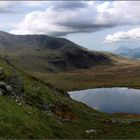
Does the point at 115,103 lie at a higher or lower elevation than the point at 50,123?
lower

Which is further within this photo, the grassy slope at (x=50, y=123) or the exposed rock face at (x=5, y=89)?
the exposed rock face at (x=5, y=89)

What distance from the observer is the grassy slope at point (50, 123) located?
46656mm

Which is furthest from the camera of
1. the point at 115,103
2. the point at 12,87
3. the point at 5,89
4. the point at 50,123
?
the point at 115,103

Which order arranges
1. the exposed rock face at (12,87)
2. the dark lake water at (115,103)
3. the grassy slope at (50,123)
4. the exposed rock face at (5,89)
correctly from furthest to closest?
the dark lake water at (115,103) < the exposed rock face at (12,87) < the exposed rock face at (5,89) < the grassy slope at (50,123)

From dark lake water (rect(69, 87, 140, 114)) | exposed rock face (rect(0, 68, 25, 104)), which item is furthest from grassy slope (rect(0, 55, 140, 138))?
dark lake water (rect(69, 87, 140, 114))

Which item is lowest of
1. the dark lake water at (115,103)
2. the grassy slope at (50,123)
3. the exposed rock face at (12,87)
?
the dark lake water at (115,103)

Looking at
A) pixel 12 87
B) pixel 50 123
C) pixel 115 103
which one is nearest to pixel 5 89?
pixel 12 87

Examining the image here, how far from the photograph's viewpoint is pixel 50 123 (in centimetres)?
5591

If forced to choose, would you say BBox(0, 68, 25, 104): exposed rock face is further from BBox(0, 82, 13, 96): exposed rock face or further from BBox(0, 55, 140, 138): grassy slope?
BBox(0, 55, 140, 138): grassy slope

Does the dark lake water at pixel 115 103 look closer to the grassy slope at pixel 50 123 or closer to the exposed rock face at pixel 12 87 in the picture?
the grassy slope at pixel 50 123

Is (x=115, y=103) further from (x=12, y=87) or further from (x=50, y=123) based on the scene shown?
(x=50, y=123)

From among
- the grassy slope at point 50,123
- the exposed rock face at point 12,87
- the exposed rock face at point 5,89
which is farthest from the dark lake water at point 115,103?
the exposed rock face at point 5,89

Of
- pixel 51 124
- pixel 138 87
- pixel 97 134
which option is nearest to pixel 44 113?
pixel 51 124

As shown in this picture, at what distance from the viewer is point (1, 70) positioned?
65750 mm
